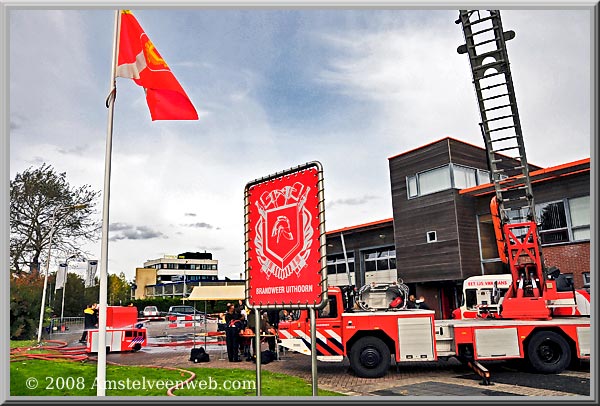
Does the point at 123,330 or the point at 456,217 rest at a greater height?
the point at 456,217

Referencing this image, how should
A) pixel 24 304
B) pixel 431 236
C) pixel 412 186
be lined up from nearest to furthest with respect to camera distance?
1. pixel 24 304
2. pixel 431 236
3. pixel 412 186

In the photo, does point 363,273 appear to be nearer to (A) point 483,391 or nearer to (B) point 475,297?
(B) point 475,297

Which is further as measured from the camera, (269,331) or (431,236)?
(431,236)

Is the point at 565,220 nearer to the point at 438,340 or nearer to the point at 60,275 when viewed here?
the point at 438,340

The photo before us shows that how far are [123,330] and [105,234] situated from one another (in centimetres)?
881

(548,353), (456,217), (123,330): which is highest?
(456,217)

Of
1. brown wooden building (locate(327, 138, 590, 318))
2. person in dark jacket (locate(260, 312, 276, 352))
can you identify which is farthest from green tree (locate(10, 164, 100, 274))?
brown wooden building (locate(327, 138, 590, 318))

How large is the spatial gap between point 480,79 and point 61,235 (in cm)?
1496

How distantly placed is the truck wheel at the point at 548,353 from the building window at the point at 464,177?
30.2ft

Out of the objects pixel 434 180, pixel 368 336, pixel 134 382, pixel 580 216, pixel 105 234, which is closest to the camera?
pixel 105 234

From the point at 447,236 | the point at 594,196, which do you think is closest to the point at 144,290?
the point at 447,236

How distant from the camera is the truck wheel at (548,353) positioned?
1048cm

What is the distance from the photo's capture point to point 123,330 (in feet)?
48.8

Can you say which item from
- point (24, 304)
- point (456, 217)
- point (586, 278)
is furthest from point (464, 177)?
point (24, 304)
